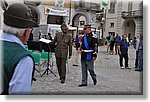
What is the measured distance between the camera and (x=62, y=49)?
2773 mm

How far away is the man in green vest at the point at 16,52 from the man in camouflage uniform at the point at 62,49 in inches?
53.2

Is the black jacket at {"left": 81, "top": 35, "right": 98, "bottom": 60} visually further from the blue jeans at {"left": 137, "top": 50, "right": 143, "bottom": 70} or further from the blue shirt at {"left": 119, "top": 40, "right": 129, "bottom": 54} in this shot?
the blue jeans at {"left": 137, "top": 50, "right": 143, "bottom": 70}

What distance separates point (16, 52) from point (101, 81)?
1.50 meters

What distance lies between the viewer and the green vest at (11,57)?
0.95 metres

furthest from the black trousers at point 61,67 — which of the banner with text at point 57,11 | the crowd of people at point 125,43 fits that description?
the banner with text at point 57,11

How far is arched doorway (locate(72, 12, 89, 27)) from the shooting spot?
2186 millimetres

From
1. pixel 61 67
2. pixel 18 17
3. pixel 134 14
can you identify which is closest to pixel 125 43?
pixel 134 14

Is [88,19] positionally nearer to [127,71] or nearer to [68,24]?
[68,24]

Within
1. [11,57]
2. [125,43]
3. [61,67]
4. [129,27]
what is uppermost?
[129,27]

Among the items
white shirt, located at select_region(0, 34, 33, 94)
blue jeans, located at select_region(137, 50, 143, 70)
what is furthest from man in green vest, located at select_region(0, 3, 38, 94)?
blue jeans, located at select_region(137, 50, 143, 70)

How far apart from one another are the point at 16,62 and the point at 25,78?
62 mm

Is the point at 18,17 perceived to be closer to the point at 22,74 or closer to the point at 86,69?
the point at 22,74

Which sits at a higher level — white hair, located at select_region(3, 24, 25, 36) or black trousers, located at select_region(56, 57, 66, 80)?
white hair, located at select_region(3, 24, 25, 36)

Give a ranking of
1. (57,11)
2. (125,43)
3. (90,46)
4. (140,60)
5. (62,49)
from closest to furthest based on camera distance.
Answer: (57,11) < (140,60) < (125,43) < (90,46) < (62,49)
